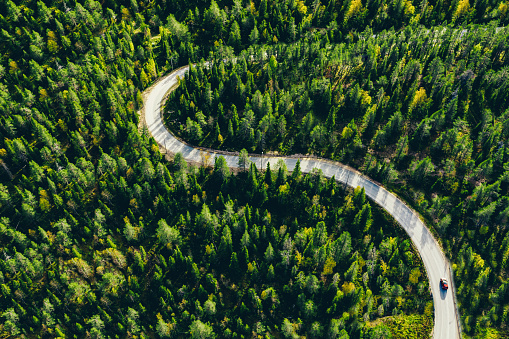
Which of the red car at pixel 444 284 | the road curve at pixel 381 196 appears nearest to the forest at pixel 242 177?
the road curve at pixel 381 196

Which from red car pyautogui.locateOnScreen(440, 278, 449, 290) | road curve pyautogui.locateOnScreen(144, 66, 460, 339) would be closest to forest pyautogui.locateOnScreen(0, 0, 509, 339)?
road curve pyautogui.locateOnScreen(144, 66, 460, 339)

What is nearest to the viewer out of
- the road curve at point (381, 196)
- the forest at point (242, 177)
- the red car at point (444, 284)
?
the road curve at point (381, 196)

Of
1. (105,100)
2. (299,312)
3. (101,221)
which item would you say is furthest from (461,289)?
(105,100)

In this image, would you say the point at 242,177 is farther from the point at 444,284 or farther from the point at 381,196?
the point at 444,284

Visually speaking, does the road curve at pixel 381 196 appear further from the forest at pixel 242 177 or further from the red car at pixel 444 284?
the forest at pixel 242 177

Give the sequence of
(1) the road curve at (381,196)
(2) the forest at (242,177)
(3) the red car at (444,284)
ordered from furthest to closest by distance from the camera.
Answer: (3) the red car at (444,284)
(2) the forest at (242,177)
(1) the road curve at (381,196)

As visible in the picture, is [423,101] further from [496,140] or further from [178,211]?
[178,211]
